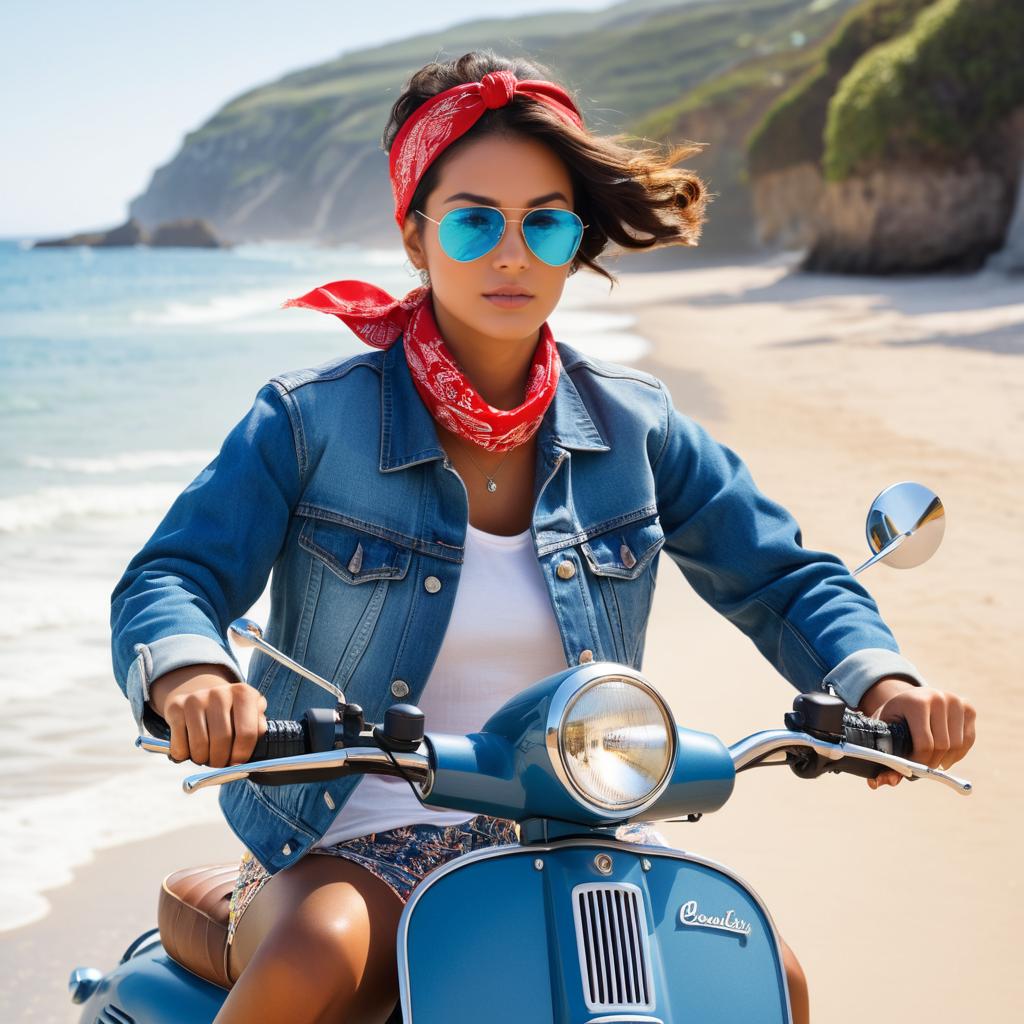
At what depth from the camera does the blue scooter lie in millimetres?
1422

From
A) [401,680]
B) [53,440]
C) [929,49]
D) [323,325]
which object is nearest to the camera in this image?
[401,680]

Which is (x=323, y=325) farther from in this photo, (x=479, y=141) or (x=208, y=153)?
(x=208, y=153)

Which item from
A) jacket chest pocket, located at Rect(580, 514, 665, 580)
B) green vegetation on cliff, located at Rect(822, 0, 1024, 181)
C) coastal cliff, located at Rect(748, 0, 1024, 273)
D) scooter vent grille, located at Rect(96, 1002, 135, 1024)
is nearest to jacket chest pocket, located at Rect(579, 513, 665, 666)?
jacket chest pocket, located at Rect(580, 514, 665, 580)

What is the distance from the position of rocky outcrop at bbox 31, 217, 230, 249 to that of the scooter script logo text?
100 m

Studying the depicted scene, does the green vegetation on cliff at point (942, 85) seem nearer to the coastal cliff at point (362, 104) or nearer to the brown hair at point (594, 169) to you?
the brown hair at point (594, 169)

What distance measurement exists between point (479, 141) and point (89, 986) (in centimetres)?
144

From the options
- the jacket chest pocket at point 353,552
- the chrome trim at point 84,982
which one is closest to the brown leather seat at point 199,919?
the chrome trim at point 84,982

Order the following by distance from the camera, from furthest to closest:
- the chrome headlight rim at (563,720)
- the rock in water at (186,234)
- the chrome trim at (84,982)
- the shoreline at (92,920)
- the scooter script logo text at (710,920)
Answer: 1. the rock in water at (186,234)
2. the shoreline at (92,920)
3. the chrome trim at (84,982)
4. the scooter script logo text at (710,920)
5. the chrome headlight rim at (563,720)

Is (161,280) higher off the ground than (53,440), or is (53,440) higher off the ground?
(53,440)

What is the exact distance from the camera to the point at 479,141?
6.81 feet

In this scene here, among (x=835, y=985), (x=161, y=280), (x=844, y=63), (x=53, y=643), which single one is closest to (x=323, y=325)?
(x=844, y=63)

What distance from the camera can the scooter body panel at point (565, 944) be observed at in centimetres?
144

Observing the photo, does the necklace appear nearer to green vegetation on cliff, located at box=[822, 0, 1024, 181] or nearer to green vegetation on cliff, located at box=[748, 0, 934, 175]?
green vegetation on cliff, located at box=[822, 0, 1024, 181]

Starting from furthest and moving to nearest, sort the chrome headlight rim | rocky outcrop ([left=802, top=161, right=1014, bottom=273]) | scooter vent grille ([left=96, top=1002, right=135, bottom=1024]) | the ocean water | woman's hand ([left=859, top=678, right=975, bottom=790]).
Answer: rocky outcrop ([left=802, top=161, right=1014, bottom=273]), the ocean water, scooter vent grille ([left=96, top=1002, right=135, bottom=1024]), woman's hand ([left=859, top=678, right=975, bottom=790]), the chrome headlight rim
